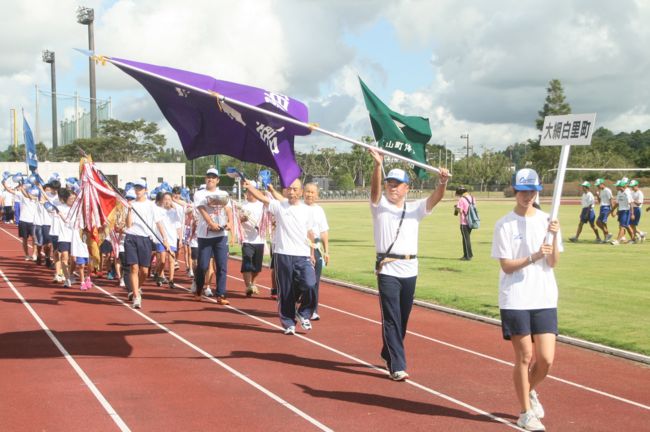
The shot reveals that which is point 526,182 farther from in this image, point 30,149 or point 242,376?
point 30,149

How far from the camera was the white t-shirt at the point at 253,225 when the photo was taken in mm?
12586

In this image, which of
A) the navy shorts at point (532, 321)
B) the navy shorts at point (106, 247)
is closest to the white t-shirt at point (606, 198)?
the navy shorts at point (106, 247)

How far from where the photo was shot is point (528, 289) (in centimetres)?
568

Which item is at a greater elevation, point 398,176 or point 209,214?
point 398,176

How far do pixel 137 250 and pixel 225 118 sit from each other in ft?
13.9

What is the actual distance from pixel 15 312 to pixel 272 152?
211 inches

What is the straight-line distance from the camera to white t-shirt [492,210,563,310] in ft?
18.6

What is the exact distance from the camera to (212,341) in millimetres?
9016

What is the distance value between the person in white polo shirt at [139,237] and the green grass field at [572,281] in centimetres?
426

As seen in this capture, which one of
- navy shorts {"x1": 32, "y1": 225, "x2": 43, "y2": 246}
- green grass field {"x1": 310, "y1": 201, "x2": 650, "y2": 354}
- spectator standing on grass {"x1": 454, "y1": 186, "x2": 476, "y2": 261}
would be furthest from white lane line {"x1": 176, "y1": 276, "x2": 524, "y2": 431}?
navy shorts {"x1": 32, "y1": 225, "x2": 43, "y2": 246}

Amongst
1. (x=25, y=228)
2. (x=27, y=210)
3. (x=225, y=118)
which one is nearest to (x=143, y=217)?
(x=225, y=118)

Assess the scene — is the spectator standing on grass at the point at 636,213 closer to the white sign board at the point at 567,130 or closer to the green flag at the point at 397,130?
the green flag at the point at 397,130

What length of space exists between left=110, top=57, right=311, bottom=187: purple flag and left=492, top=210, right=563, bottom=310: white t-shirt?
2.66 metres

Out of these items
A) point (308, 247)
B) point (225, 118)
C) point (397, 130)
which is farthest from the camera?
point (397, 130)
